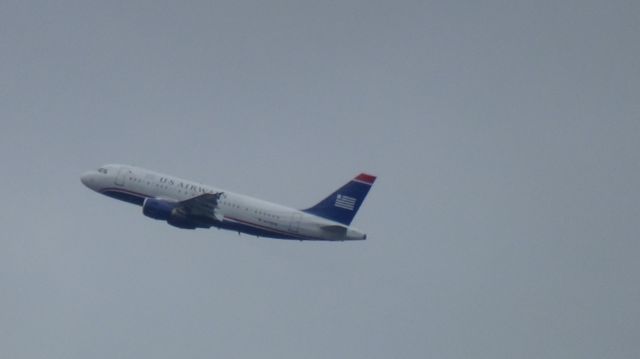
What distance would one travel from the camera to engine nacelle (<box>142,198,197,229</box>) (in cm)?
8712

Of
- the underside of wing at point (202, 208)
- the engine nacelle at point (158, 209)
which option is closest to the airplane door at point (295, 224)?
the underside of wing at point (202, 208)

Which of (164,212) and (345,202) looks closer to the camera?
(164,212)

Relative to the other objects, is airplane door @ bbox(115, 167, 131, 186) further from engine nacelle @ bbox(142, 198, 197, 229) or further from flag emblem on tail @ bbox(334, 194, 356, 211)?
flag emblem on tail @ bbox(334, 194, 356, 211)

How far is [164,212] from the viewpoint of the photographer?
286ft

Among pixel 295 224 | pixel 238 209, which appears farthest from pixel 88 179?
pixel 295 224

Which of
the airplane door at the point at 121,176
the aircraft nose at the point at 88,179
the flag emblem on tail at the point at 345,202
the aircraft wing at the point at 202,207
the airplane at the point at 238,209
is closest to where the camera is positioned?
the aircraft wing at the point at 202,207

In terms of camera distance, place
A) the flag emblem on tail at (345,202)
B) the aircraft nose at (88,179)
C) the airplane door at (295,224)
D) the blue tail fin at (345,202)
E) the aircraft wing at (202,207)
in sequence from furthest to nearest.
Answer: the aircraft nose at (88,179)
the flag emblem on tail at (345,202)
the blue tail fin at (345,202)
the airplane door at (295,224)
the aircraft wing at (202,207)

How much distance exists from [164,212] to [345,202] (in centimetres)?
1978

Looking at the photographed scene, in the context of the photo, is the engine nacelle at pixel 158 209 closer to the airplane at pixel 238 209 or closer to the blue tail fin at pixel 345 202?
the airplane at pixel 238 209

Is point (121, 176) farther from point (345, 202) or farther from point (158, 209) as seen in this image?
point (345, 202)

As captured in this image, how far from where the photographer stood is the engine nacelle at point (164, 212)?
87.1m

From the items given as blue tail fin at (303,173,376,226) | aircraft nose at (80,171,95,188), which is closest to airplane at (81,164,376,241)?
blue tail fin at (303,173,376,226)

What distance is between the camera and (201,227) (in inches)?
3526

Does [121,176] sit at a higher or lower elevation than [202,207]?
higher
